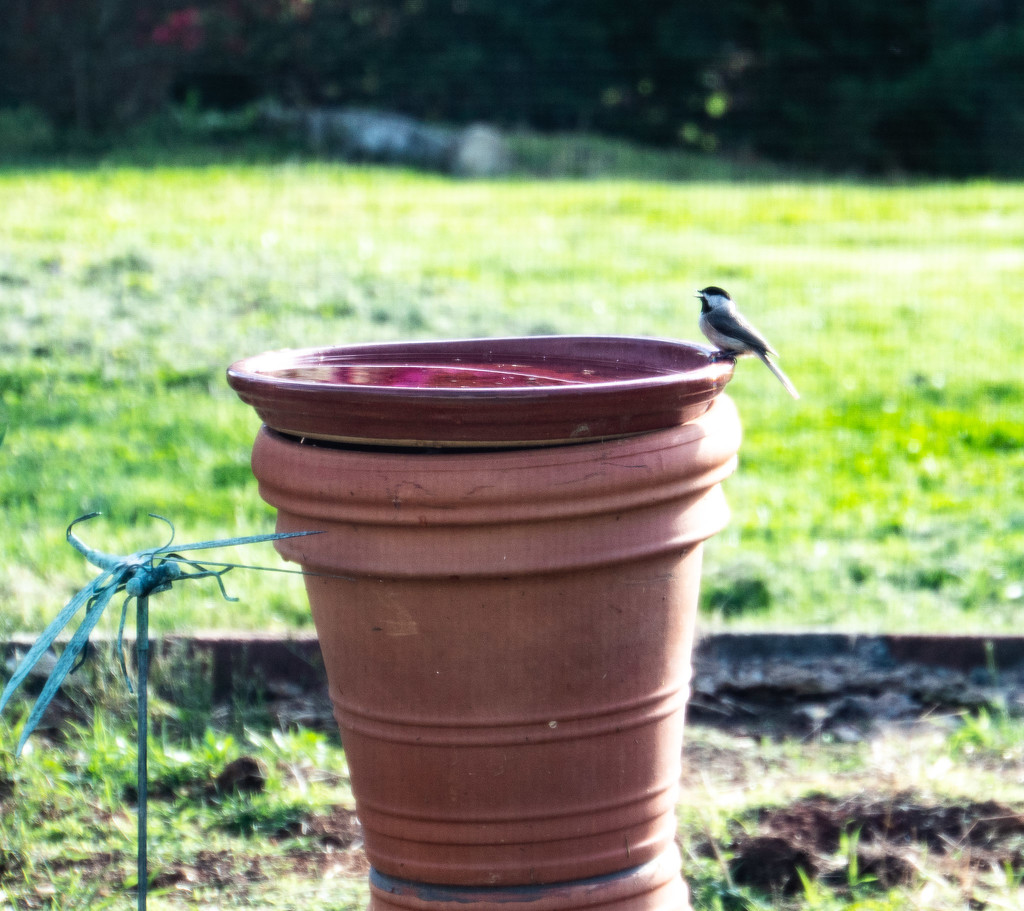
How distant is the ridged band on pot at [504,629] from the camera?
72.0 inches

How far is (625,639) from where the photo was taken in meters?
1.93

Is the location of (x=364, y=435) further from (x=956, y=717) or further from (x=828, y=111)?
(x=828, y=111)

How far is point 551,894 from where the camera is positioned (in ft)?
6.42

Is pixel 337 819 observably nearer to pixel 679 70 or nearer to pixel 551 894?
pixel 551 894

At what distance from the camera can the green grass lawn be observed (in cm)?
395

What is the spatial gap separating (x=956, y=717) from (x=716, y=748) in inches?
25.2

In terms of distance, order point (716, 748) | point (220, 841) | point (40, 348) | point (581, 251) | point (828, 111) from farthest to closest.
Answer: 1. point (828, 111)
2. point (581, 251)
3. point (40, 348)
4. point (716, 748)
5. point (220, 841)

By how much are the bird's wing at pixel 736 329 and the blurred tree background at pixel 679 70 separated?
47.1ft

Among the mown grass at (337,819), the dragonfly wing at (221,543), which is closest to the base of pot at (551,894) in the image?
the mown grass at (337,819)

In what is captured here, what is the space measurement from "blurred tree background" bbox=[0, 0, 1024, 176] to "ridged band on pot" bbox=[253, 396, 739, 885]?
15.4 m

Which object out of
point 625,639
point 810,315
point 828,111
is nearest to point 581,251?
point 810,315

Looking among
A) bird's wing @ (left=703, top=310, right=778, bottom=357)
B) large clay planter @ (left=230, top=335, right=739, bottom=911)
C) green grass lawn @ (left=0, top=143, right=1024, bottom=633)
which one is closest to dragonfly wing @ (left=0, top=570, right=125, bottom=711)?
large clay planter @ (left=230, top=335, right=739, bottom=911)

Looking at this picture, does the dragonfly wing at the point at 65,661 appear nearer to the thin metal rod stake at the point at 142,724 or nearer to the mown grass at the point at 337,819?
the thin metal rod stake at the point at 142,724

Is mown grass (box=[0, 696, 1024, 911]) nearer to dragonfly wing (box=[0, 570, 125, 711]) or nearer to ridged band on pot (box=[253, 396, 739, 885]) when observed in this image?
ridged band on pot (box=[253, 396, 739, 885])
